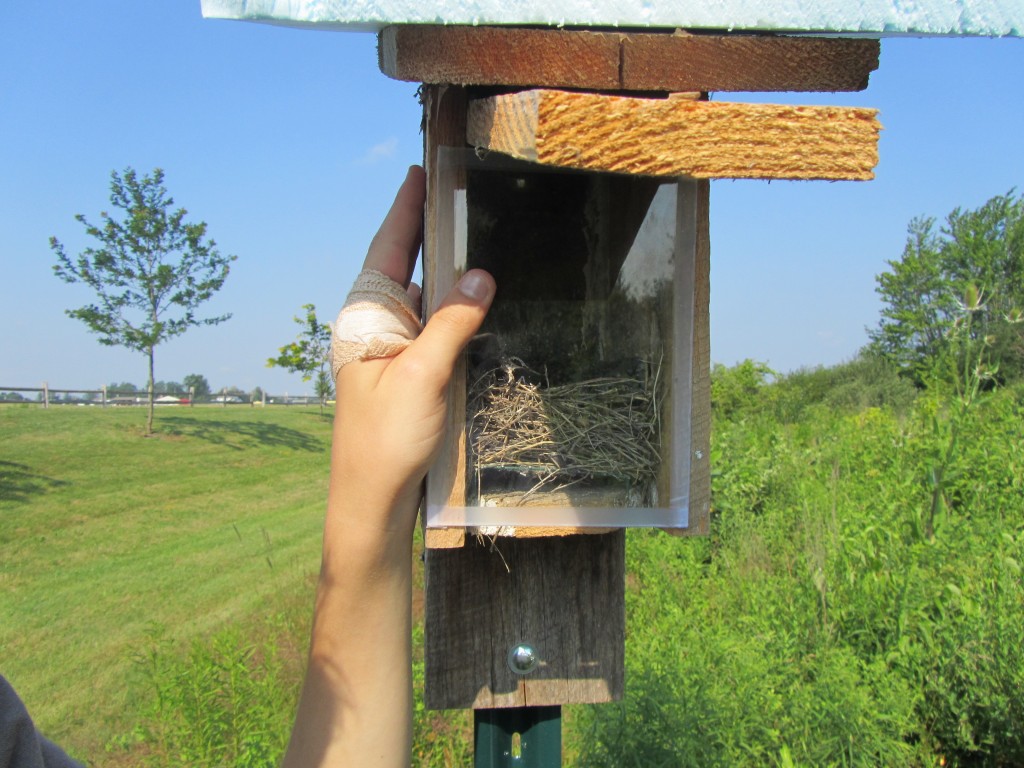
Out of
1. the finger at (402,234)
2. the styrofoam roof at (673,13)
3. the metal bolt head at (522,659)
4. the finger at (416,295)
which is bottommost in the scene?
the metal bolt head at (522,659)

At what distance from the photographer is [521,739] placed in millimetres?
1554

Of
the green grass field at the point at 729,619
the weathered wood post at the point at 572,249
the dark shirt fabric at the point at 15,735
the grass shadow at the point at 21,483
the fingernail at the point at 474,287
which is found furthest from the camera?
the grass shadow at the point at 21,483

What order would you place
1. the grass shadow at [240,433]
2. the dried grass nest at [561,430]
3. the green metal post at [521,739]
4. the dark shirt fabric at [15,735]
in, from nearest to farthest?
the dark shirt fabric at [15,735] < the dried grass nest at [561,430] < the green metal post at [521,739] < the grass shadow at [240,433]

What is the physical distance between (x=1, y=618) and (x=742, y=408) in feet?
31.7

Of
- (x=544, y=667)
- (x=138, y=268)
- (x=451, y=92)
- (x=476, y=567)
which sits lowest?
(x=544, y=667)

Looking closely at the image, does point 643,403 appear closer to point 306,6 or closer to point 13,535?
point 306,6

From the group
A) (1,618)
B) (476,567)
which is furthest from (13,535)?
(476,567)

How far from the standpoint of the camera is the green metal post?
154 cm

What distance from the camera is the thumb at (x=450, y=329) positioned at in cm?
116

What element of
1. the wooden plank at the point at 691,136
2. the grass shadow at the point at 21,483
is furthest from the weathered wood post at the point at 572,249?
the grass shadow at the point at 21,483

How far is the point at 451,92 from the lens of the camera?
1246 millimetres

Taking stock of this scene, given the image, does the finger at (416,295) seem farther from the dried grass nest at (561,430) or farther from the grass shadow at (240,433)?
the grass shadow at (240,433)

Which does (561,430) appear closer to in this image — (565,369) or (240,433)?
(565,369)

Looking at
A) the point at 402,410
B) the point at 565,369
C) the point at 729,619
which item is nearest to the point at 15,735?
the point at 402,410
